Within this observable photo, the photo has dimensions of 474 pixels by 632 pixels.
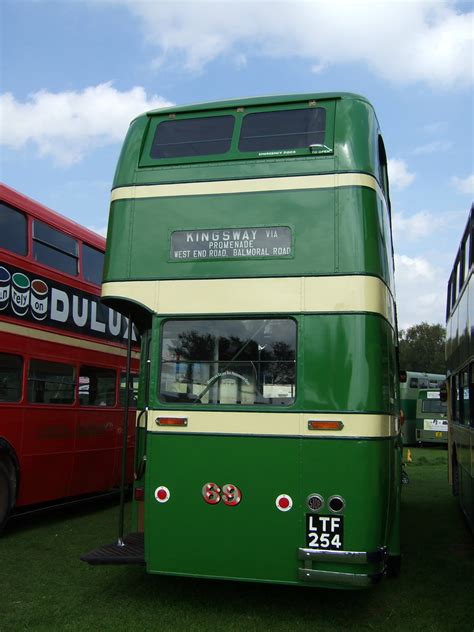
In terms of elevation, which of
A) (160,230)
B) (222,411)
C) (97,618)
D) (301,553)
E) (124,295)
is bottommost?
(97,618)

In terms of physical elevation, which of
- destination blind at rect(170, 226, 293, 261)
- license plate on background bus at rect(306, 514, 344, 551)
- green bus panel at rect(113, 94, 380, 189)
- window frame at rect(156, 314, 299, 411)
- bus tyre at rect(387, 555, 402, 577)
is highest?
green bus panel at rect(113, 94, 380, 189)

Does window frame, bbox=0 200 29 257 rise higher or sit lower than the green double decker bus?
higher

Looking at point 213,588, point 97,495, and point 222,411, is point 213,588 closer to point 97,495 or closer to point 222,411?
point 222,411

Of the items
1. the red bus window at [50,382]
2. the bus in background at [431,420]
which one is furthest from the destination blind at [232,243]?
the bus in background at [431,420]

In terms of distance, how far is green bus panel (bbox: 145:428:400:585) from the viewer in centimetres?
537

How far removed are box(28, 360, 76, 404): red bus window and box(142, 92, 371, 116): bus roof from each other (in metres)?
4.52

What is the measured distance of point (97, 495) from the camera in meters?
→ 11.4

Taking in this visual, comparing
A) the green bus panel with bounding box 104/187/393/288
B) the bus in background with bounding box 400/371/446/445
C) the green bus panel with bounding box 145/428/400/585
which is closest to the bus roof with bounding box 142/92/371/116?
the green bus panel with bounding box 104/187/393/288

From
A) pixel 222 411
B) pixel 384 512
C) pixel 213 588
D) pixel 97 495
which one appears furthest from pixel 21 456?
pixel 384 512

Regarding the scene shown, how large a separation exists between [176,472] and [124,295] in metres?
1.59

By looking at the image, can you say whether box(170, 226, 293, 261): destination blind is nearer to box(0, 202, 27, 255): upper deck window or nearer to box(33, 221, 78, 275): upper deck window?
box(0, 202, 27, 255): upper deck window

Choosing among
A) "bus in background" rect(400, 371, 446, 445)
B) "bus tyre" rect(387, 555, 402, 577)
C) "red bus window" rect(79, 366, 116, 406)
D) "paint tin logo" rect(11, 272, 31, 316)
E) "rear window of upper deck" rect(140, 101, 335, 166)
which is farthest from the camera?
"bus in background" rect(400, 371, 446, 445)

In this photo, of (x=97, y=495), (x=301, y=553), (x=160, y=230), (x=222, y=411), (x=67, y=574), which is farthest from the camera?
(x=97, y=495)

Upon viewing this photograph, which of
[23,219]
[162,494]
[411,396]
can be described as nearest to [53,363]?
[23,219]
